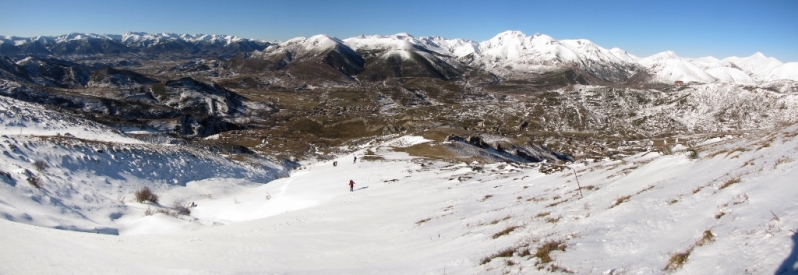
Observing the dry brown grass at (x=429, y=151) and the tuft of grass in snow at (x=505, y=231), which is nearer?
the tuft of grass in snow at (x=505, y=231)

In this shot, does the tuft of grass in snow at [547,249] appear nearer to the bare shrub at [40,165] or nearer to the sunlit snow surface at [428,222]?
the sunlit snow surface at [428,222]

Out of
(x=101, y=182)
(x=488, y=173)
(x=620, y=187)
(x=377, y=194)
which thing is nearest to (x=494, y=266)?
(x=620, y=187)

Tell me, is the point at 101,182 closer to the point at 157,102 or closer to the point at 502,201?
the point at 502,201

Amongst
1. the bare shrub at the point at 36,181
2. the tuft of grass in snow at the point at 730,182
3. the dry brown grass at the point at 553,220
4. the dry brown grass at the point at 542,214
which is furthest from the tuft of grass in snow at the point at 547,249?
the bare shrub at the point at 36,181

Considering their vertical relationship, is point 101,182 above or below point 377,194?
above

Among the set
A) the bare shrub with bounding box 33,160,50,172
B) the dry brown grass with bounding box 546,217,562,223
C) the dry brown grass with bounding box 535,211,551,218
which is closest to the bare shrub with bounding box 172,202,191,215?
the bare shrub with bounding box 33,160,50,172

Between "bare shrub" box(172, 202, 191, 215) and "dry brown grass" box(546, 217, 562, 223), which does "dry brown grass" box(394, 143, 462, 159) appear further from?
"dry brown grass" box(546, 217, 562, 223)
